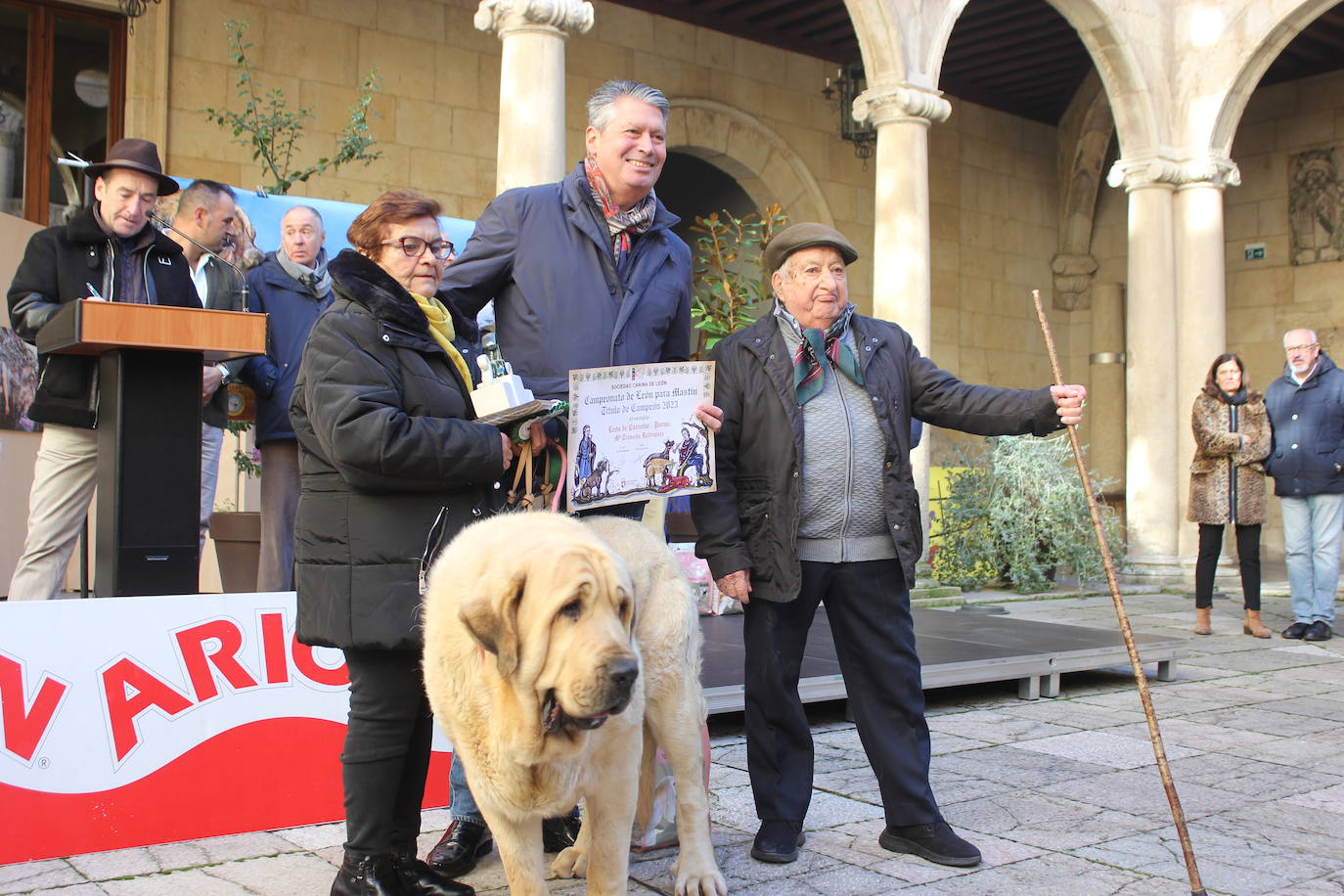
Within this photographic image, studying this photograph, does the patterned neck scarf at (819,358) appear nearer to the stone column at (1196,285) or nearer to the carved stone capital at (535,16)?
the carved stone capital at (535,16)

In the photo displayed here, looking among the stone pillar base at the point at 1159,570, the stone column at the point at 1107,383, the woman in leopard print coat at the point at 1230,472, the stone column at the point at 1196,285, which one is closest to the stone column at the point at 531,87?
the woman in leopard print coat at the point at 1230,472

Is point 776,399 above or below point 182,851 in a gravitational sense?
above

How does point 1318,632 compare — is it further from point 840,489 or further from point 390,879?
point 390,879

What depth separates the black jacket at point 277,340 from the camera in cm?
598

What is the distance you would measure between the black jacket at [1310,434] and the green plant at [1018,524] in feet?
8.60

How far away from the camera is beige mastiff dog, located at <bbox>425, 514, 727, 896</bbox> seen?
8.23ft

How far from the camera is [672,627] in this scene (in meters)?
3.22

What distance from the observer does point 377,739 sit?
10.4ft

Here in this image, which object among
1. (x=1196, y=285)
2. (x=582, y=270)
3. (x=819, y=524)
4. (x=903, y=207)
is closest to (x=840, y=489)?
(x=819, y=524)

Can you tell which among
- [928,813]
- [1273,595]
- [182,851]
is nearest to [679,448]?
[928,813]

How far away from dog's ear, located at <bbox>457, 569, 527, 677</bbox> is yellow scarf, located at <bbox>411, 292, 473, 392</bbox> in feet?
3.20

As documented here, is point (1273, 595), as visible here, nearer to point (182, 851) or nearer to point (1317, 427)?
point (1317, 427)

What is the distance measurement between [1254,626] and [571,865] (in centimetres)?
722

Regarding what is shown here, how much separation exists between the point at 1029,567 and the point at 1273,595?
268 centimetres
